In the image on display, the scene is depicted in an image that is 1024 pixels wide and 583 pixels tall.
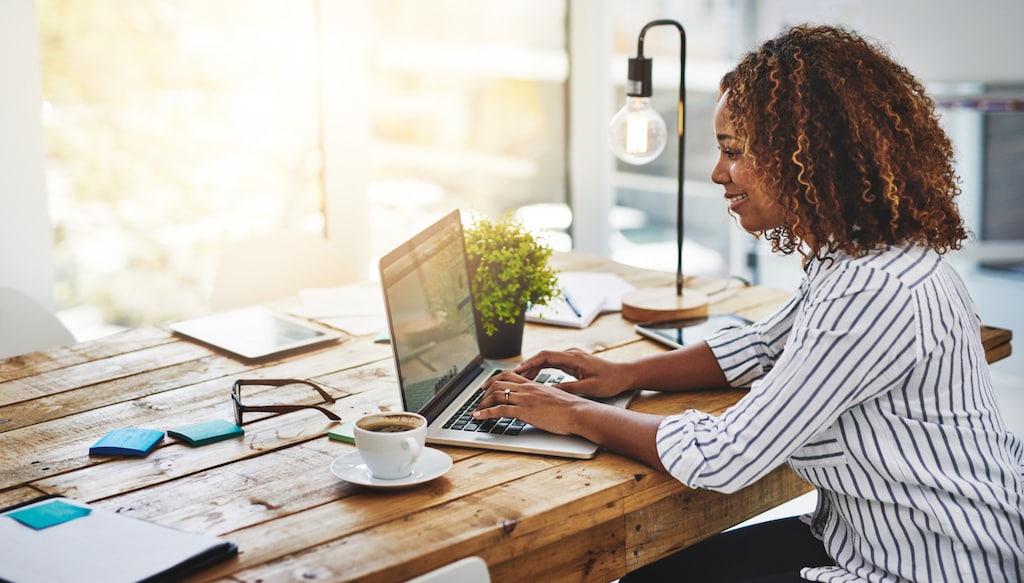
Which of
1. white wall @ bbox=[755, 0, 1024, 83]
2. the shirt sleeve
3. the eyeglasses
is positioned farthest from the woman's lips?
white wall @ bbox=[755, 0, 1024, 83]

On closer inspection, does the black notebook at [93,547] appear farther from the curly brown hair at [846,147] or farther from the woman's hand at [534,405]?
the curly brown hair at [846,147]

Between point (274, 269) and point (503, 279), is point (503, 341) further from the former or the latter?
point (274, 269)

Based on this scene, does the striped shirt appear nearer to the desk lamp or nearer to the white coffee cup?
the white coffee cup

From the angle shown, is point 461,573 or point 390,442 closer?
point 461,573

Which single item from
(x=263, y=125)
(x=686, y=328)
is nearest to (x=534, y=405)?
(x=686, y=328)

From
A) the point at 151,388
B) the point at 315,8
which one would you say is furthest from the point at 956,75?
the point at 151,388

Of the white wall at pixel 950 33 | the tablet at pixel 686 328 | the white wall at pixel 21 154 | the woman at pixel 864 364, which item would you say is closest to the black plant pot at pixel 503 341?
the tablet at pixel 686 328

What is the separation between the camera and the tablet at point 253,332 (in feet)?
6.24

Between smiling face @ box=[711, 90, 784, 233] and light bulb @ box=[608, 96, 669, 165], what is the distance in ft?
1.97

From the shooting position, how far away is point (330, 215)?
126 inches

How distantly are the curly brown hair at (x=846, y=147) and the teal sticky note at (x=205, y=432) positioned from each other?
0.84 m

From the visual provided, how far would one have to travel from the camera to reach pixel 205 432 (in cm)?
146

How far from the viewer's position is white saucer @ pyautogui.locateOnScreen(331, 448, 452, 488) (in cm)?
123

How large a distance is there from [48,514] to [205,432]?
309mm
